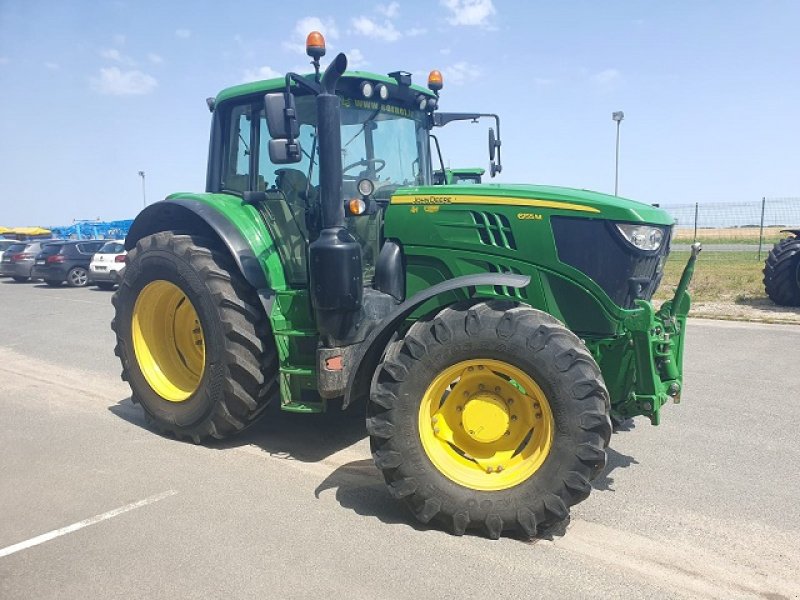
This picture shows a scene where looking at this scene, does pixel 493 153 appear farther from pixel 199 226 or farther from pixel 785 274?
pixel 785 274

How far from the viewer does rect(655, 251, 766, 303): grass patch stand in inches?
499

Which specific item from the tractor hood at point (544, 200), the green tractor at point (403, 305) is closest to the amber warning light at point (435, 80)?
the green tractor at point (403, 305)

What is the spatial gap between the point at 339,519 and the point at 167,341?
2570mm

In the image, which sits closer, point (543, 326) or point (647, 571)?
point (647, 571)

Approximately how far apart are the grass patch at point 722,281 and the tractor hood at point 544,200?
9083mm

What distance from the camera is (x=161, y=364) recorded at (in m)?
5.34

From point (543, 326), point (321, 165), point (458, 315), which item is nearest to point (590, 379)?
point (543, 326)

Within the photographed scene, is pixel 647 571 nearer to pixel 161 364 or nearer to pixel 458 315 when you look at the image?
pixel 458 315

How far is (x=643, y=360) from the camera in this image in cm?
364

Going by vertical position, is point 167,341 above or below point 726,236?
above

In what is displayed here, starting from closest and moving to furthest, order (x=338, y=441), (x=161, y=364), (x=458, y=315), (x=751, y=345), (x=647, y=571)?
(x=647, y=571)
(x=458, y=315)
(x=338, y=441)
(x=161, y=364)
(x=751, y=345)

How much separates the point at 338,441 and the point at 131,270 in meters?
2.12

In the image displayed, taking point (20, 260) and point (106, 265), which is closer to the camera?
point (106, 265)

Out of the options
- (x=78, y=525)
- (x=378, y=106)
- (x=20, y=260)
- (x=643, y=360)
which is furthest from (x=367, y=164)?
(x=20, y=260)
